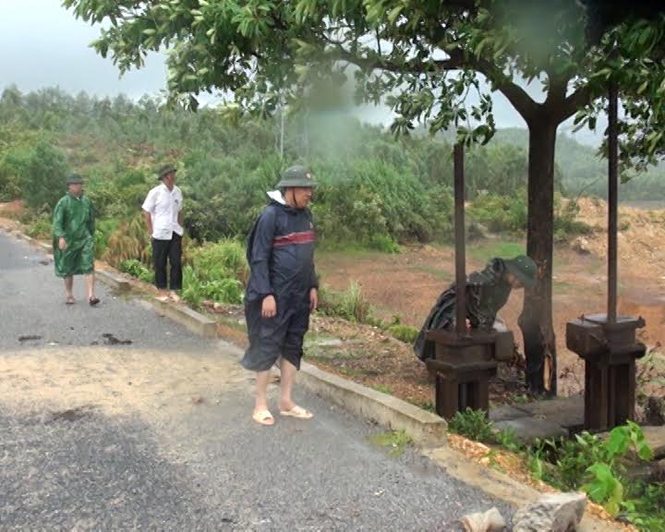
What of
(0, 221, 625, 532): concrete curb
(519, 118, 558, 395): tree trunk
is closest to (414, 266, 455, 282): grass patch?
(519, 118, 558, 395): tree trunk

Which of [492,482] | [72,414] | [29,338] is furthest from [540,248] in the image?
[29,338]

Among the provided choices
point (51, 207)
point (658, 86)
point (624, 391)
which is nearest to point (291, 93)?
point (658, 86)

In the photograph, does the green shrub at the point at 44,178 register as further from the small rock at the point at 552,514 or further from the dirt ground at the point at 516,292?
the small rock at the point at 552,514

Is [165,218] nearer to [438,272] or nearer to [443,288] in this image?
[443,288]

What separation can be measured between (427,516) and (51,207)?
21.5m

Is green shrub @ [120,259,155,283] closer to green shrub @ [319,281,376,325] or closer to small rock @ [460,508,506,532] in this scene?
green shrub @ [319,281,376,325]

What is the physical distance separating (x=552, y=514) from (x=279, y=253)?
2.29 meters

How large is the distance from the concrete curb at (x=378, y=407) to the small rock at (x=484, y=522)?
3.54 feet

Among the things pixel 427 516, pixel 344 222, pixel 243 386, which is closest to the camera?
pixel 427 516

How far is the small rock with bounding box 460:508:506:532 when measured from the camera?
3.68m

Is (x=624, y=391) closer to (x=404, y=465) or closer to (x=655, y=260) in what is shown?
(x=404, y=465)

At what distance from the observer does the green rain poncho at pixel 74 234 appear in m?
9.57

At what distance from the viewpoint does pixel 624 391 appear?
6.32 meters

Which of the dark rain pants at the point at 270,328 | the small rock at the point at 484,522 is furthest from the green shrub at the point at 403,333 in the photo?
the small rock at the point at 484,522
